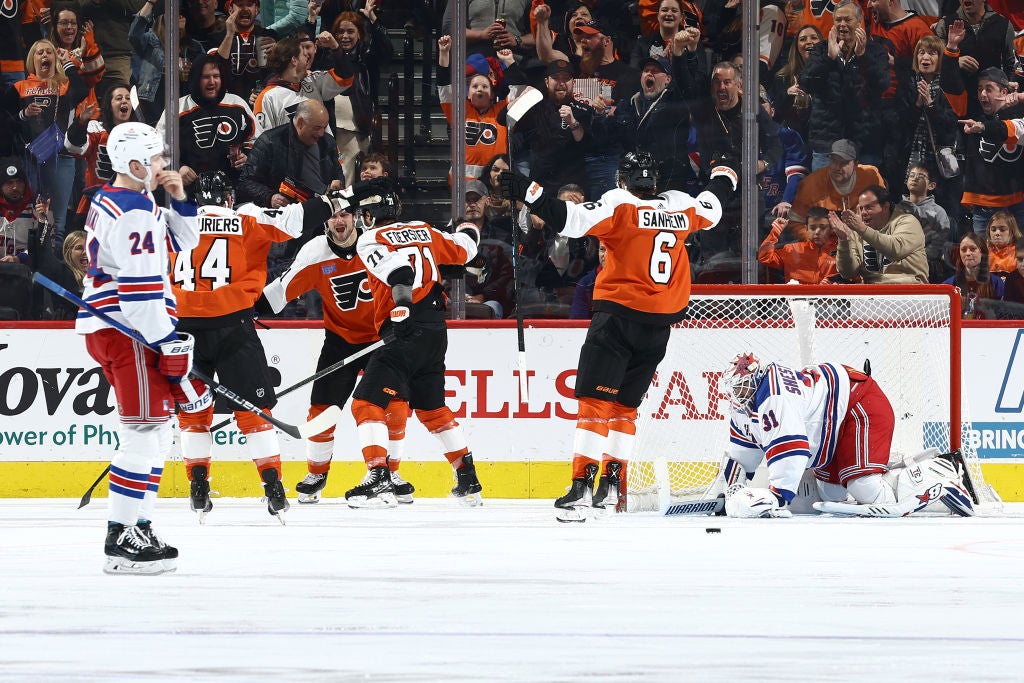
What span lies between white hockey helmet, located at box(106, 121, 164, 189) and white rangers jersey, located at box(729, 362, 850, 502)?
239 cm

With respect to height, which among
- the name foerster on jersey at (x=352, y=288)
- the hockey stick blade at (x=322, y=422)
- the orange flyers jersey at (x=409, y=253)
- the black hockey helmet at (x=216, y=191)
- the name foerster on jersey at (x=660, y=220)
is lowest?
the hockey stick blade at (x=322, y=422)

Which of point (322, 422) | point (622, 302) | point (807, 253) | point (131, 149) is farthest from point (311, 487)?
point (807, 253)

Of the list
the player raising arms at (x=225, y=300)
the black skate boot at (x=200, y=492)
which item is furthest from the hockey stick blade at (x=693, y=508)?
the black skate boot at (x=200, y=492)

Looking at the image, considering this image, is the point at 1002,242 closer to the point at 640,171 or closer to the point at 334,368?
the point at 640,171

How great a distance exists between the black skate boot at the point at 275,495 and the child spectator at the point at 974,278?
→ 3.99 meters

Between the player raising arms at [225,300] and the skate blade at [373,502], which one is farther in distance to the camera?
the skate blade at [373,502]

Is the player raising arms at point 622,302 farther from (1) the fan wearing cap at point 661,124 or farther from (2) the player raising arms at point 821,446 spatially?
(1) the fan wearing cap at point 661,124

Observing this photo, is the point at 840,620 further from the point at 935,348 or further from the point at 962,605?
the point at 935,348

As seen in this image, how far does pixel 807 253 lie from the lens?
24.5ft

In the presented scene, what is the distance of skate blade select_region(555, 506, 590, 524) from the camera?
494cm

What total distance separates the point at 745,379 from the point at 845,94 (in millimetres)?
3220

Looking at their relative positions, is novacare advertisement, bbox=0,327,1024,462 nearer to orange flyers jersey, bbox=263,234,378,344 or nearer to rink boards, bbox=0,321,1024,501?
rink boards, bbox=0,321,1024,501

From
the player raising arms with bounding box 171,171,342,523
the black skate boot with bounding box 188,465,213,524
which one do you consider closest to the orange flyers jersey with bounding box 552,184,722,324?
the player raising arms with bounding box 171,171,342,523

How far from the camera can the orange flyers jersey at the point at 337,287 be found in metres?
5.89
